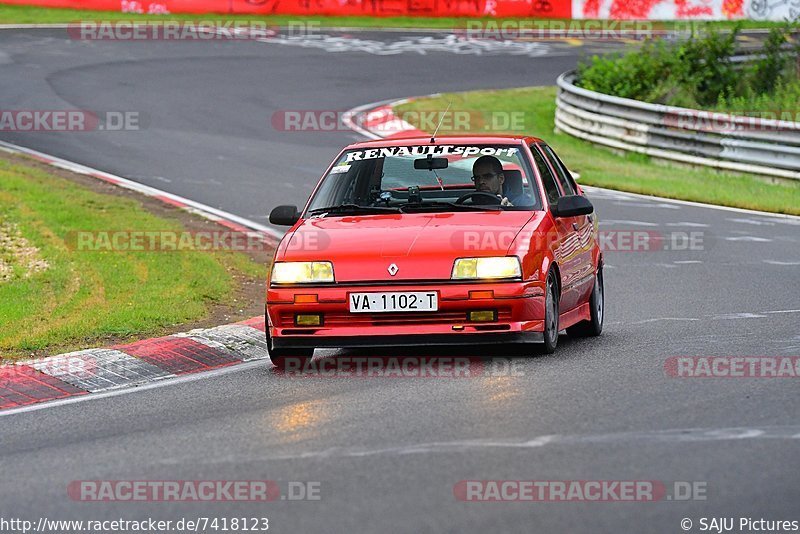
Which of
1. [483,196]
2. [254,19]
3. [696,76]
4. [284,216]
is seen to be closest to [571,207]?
[483,196]

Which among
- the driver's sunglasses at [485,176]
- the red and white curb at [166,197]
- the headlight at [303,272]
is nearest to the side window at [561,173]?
the driver's sunglasses at [485,176]

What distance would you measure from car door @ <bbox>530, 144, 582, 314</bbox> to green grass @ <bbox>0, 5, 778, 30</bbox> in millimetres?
30924

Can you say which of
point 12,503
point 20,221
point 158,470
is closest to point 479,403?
point 158,470

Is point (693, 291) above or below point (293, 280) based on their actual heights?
below

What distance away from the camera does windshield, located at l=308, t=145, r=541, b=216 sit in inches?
398

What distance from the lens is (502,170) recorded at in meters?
10.3

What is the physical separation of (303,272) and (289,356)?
27.5 inches

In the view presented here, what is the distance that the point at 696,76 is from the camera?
28.5 meters

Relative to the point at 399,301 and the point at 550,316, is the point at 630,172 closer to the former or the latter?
the point at 550,316

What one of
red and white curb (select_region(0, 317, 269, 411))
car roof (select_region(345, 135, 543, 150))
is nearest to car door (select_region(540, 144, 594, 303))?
car roof (select_region(345, 135, 543, 150))

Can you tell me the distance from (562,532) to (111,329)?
19.4ft

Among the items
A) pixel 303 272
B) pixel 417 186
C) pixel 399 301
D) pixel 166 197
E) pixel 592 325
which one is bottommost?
pixel 166 197

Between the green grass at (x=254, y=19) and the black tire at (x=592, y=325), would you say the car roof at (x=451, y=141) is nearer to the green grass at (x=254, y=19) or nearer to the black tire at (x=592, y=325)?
the black tire at (x=592, y=325)

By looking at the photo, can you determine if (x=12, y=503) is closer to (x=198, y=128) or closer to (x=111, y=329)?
(x=111, y=329)
